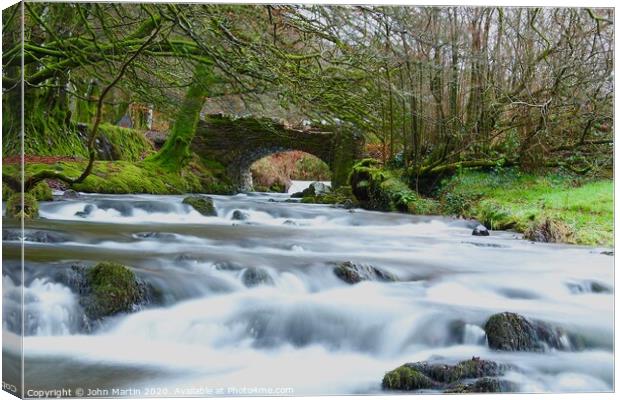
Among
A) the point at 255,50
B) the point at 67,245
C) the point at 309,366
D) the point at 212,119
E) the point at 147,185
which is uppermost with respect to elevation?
the point at 255,50

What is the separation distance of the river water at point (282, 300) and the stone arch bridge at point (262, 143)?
0.81 ft

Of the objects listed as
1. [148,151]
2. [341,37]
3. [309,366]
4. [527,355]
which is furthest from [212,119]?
[527,355]

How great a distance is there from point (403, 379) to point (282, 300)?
885mm

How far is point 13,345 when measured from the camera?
16.9 feet

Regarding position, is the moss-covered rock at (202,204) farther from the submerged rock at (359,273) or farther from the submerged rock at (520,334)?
the submerged rock at (520,334)

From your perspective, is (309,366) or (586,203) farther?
(586,203)

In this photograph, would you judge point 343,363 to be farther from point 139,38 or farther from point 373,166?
point 139,38

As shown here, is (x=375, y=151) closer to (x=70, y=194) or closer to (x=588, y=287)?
(x=588, y=287)

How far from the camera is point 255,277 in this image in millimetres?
5262

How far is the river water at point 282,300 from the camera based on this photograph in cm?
508

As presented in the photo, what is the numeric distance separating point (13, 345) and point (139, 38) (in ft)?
6.82

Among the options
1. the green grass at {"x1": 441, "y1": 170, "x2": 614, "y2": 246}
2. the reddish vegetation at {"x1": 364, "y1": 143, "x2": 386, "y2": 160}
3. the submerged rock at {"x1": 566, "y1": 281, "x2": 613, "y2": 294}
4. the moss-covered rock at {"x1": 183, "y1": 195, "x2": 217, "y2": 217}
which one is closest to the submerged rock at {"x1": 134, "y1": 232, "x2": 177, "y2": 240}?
the moss-covered rock at {"x1": 183, "y1": 195, "x2": 217, "y2": 217}

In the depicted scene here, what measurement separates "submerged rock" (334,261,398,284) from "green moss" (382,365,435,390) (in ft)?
1.86

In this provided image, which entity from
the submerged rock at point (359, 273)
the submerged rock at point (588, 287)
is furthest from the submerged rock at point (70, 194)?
the submerged rock at point (588, 287)
